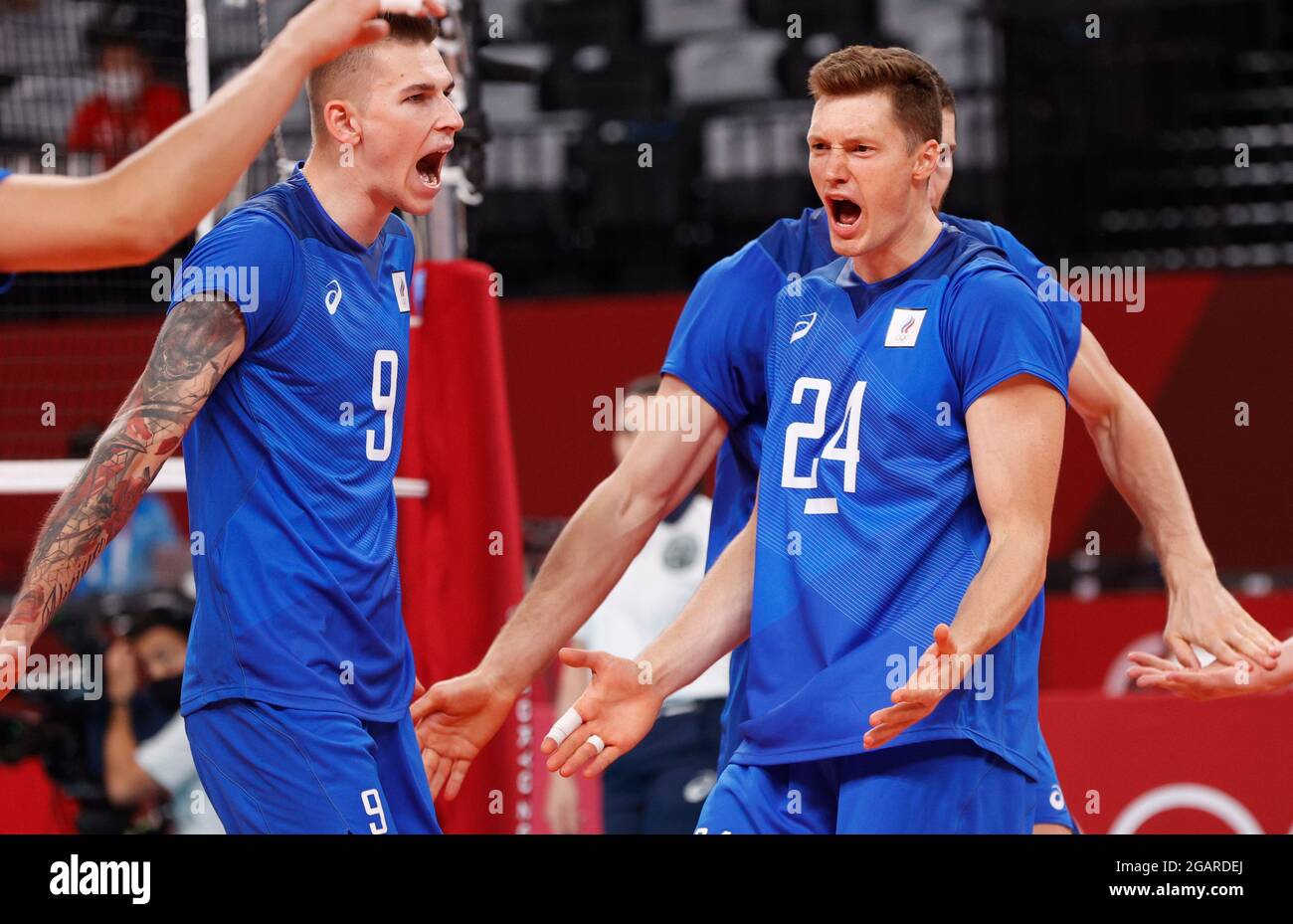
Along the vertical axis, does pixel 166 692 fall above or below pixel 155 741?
above

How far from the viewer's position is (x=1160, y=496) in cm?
461

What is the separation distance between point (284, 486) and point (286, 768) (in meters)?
0.62

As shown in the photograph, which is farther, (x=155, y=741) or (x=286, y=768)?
(x=155, y=741)

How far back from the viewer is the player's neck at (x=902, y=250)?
406cm

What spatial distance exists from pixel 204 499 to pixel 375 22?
129cm

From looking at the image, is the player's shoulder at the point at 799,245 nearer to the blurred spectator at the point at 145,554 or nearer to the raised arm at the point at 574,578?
the raised arm at the point at 574,578

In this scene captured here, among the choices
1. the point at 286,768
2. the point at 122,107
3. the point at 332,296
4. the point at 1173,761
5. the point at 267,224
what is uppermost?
the point at 122,107

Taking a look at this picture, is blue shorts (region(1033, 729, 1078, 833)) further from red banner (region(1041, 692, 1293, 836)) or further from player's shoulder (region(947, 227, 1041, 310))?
red banner (region(1041, 692, 1293, 836))

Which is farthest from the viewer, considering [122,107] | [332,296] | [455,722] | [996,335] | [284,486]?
[122,107]

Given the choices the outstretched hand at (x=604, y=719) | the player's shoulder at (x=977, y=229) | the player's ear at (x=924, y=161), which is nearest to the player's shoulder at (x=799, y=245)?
the player's shoulder at (x=977, y=229)

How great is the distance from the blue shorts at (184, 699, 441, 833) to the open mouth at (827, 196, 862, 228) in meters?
1.57

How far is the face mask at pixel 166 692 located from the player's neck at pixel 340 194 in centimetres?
336

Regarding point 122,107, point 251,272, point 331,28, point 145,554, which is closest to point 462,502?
point 251,272

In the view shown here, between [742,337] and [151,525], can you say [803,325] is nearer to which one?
[742,337]
